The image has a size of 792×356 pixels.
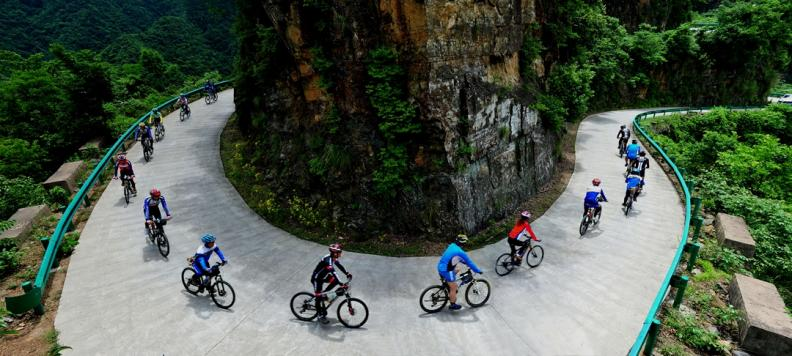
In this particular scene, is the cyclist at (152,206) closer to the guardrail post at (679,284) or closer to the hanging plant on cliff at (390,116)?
→ the hanging plant on cliff at (390,116)

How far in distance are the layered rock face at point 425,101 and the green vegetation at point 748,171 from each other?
23.4ft

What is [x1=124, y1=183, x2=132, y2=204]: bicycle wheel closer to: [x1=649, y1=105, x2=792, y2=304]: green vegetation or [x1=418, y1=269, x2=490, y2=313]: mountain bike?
[x1=418, y1=269, x2=490, y2=313]: mountain bike

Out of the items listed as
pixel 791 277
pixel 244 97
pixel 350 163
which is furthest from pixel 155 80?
pixel 791 277

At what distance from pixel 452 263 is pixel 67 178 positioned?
1496 centimetres

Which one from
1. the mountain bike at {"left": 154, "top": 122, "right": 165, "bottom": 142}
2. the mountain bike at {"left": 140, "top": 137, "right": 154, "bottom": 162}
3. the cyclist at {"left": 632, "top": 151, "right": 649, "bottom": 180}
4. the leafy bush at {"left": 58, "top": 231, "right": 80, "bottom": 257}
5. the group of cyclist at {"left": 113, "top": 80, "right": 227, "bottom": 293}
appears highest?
the mountain bike at {"left": 154, "top": 122, "right": 165, "bottom": 142}

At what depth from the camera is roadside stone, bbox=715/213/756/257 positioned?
10.3 meters

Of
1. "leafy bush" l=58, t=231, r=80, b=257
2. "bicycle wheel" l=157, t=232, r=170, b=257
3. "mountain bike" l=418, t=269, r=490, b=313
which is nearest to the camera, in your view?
"mountain bike" l=418, t=269, r=490, b=313

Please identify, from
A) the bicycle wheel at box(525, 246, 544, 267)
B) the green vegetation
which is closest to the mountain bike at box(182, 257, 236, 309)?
the bicycle wheel at box(525, 246, 544, 267)

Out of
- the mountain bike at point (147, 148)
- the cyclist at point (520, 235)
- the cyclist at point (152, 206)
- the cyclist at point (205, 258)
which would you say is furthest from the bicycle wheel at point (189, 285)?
the mountain bike at point (147, 148)

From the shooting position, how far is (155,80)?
33094 mm

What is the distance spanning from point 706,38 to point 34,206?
48.1 meters

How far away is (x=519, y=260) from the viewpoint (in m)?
10.4

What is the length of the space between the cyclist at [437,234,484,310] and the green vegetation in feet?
24.3

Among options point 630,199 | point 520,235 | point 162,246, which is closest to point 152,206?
point 162,246
